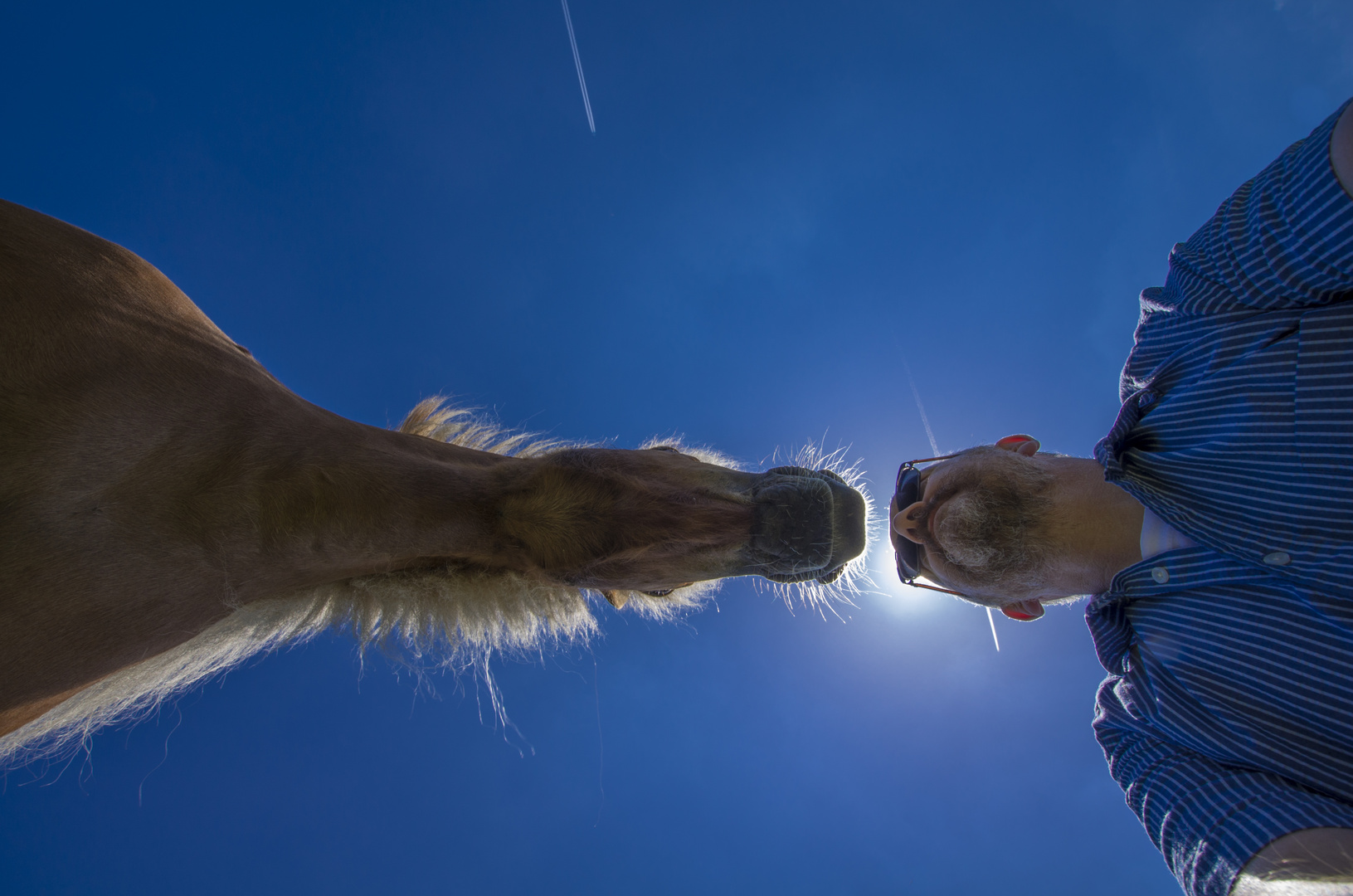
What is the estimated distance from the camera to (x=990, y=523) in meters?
1.58

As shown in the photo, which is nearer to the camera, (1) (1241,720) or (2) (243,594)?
(1) (1241,720)

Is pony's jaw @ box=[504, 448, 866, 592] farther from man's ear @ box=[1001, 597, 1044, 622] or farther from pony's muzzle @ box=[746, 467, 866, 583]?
man's ear @ box=[1001, 597, 1044, 622]

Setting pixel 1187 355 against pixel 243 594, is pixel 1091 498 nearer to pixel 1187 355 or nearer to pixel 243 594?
pixel 1187 355

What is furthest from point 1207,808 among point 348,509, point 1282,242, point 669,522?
point 348,509

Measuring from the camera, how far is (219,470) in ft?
4.22

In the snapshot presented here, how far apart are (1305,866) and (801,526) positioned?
1.09 metres

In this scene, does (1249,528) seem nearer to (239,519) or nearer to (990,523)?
(990,523)

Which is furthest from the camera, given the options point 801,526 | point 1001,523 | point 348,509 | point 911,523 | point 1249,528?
point 911,523

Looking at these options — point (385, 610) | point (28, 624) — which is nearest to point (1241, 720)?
point (385, 610)

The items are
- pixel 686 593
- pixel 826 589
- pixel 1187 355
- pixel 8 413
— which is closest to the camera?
pixel 8 413

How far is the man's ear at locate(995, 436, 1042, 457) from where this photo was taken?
6.02 ft

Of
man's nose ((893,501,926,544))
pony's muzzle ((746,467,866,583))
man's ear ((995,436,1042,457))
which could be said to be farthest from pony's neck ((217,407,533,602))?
man's ear ((995,436,1042,457))

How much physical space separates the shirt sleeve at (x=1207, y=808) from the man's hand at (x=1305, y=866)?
0.05ft

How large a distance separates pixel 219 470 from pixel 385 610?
0.56m
